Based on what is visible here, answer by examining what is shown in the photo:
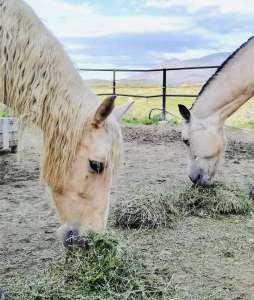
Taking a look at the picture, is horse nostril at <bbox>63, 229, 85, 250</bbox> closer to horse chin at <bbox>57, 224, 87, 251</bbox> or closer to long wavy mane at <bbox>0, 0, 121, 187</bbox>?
horse chin at <bbox>57, 224, 87, 251</bbox>

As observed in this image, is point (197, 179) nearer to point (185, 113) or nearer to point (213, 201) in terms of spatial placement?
point (213, 201)

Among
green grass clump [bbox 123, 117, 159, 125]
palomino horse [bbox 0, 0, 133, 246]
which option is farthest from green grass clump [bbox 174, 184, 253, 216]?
green grass clump [bbox 123, 117, 159, 125]

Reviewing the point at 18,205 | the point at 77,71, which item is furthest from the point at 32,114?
the point at 18,205

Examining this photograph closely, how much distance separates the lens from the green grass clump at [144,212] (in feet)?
14.5

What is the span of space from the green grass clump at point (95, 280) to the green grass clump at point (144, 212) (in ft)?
4.11

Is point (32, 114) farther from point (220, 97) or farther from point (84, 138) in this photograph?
point (220, 97)

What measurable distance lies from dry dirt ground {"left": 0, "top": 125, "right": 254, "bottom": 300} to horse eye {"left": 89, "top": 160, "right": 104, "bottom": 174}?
431 millimetres

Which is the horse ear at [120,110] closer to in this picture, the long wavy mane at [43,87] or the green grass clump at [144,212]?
the long wavy mane at [43,87]

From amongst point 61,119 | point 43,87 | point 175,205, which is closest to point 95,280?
point 61,119

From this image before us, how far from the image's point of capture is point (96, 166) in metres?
2.68

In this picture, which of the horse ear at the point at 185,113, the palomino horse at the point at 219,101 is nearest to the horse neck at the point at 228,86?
the palomino horse at the point at 219,101

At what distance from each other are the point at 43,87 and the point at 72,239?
33.2 inches

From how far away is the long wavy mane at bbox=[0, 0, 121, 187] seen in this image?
8.92 ft

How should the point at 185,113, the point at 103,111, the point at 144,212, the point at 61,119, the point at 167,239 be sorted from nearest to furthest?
the point at 103,111
the point at 61,119
the point at 167,239
the point at 144,212
the point at 185,113
